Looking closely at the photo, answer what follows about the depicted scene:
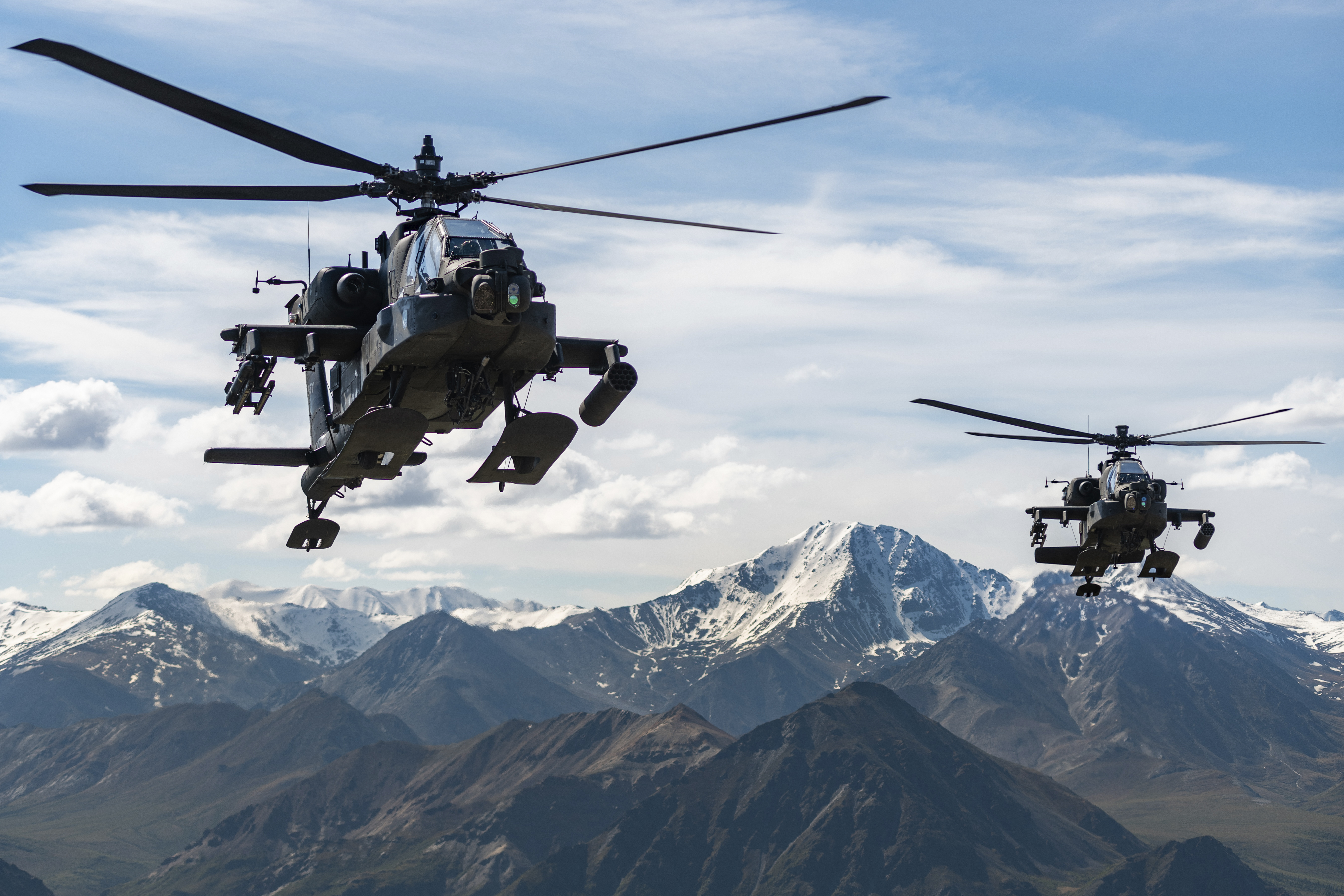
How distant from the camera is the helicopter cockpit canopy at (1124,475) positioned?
65.0m

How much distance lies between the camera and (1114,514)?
64625mm

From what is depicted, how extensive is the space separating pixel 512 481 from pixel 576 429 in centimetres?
243

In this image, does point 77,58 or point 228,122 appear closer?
point 77,58

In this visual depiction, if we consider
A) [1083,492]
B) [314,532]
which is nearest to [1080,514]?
[1083,492]

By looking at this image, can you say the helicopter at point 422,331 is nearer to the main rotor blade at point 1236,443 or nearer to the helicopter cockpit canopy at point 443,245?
the helicopter cockpit canopy at point 443,245

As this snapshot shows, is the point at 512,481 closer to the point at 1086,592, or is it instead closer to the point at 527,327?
the point at 527,327

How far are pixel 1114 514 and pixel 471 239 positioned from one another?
4174 cm

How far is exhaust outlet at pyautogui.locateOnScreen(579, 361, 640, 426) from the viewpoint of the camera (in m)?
35.9

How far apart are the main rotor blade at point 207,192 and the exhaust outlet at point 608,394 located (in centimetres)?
814

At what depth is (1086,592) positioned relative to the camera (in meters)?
70.2

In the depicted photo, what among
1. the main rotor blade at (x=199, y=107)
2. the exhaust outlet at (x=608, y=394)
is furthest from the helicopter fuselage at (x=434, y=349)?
the main rotor blade at (x=199, y=107)

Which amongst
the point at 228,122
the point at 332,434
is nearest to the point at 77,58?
the point at 228,122

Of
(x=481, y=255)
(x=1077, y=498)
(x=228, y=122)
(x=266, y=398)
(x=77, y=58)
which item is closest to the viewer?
(x=77, y=58)

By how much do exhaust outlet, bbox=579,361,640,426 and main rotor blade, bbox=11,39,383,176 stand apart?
8.07 m
